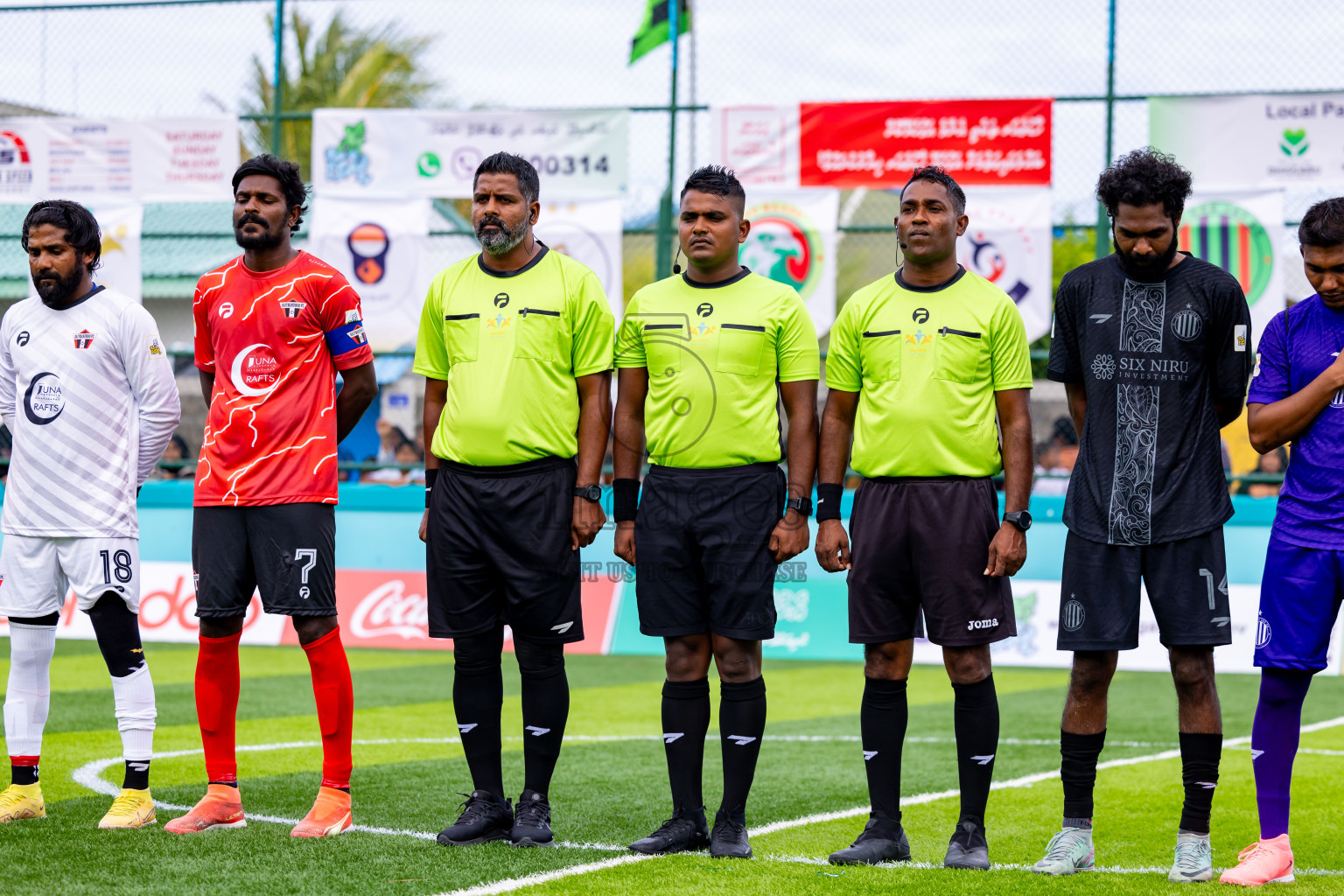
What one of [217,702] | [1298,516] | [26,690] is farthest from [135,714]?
[1298,516]

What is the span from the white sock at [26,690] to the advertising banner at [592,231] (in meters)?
8.01

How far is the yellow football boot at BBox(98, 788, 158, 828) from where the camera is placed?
17.3 feet

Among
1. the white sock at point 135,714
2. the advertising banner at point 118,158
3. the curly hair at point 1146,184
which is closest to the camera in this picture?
the curly hair at point 1146,184

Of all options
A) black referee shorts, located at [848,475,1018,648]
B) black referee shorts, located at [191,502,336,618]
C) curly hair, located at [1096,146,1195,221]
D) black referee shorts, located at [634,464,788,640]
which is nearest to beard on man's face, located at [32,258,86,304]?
black referee shorts, located at [191,502,336,618]

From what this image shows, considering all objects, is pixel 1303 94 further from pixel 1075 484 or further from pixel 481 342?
pixel 481 342

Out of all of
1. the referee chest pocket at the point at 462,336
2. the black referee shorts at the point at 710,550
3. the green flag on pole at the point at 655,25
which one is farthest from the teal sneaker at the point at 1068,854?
the green flag on pole at the point at 655,25

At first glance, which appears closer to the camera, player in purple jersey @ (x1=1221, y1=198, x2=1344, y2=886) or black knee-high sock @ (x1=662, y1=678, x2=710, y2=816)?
player in purple jersey @ (x1=1221, y1=198, x2=1344, y2=886)

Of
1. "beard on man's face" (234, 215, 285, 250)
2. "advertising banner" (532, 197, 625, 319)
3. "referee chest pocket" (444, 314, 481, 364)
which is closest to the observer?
"referee chest pocket" (444, 314, 481, 364)

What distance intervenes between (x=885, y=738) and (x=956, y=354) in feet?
4.52

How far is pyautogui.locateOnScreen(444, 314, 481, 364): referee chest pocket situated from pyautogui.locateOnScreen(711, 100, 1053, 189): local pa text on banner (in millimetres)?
8057

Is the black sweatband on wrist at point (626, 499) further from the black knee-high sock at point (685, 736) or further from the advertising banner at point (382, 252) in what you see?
the advertising banner at point (382, 252)

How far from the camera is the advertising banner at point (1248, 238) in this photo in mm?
12219

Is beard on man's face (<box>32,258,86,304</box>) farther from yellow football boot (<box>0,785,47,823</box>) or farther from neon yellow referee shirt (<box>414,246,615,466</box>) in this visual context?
yellow football boot (<box>0,785,47,823</box>)

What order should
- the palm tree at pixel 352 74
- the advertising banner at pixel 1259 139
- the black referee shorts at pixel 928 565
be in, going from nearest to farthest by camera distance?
the black referee shorts at pixel 928 565 < the advertising banner at pixel 1259 139 < the palm tree at pixel 352 74
